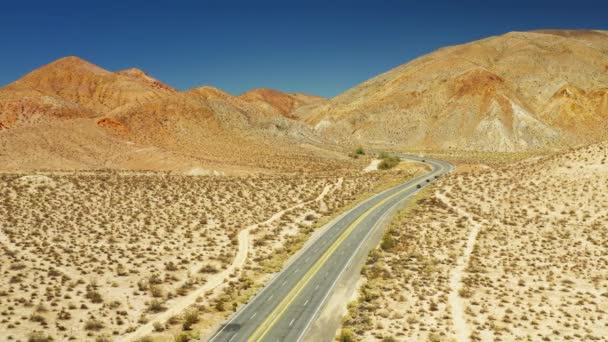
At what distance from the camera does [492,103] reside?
500ft

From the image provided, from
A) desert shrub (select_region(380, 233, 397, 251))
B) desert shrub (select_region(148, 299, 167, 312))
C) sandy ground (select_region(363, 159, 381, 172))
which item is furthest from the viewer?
sandy ground (select_region(363, 159, 381, 172))

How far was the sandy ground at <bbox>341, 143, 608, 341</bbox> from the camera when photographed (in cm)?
3145

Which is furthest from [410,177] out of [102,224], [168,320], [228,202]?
[168,320]

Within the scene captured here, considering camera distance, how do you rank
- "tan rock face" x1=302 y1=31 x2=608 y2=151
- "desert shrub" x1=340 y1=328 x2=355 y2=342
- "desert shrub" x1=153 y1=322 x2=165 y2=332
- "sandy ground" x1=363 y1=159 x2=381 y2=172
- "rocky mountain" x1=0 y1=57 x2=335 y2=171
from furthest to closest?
"tan rock face" x1=302 y1=31 x2=608 y2=151
"sandy ground" x1=363 y1=159 x2=381 y2=172
"rocky mountain" x1=0 y1=57 x2=335 y2=171
"desert shrub" x1=153 y1=322 x2=165 y2=332
"desert shrub" x1=340 y1=328 x2=355 y2=342

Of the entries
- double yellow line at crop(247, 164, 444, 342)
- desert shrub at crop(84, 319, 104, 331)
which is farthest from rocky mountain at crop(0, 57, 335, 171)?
desert shrub at crop(84, 319, 104, 331)

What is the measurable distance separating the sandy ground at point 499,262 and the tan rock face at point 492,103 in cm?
8124

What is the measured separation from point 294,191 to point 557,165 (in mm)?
37559

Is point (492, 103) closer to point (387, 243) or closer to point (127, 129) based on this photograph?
point (127, 129)

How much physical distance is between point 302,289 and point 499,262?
60.8ft

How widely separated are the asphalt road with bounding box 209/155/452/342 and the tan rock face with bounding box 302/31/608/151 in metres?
98.2

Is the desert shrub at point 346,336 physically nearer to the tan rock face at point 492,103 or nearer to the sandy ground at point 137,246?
the sandy ground at point 137,246

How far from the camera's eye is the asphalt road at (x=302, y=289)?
31.2 meters

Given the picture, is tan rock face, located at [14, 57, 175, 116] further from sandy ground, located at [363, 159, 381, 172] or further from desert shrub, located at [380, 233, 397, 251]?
desert shrub, located at [380, 233, 397, 251]

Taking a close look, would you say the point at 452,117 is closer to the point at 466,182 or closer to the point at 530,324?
the point at 466,182
